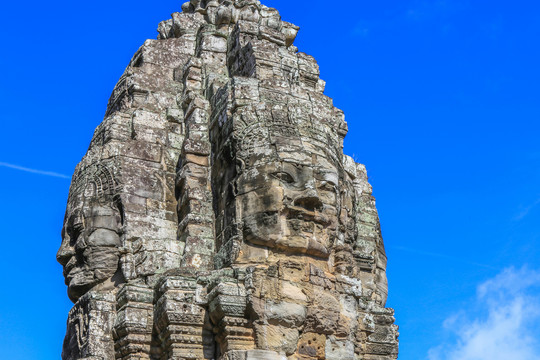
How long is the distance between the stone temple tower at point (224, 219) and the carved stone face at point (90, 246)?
24 millimetres

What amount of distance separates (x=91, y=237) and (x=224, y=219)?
2426 mm

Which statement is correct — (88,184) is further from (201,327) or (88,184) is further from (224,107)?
(201,327)

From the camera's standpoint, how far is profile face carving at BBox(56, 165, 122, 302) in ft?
47.1

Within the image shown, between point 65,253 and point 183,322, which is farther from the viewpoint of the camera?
point 65,253

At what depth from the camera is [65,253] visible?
14.8 m

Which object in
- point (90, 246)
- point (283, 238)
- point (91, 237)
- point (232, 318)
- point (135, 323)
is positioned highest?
point (91, 237)

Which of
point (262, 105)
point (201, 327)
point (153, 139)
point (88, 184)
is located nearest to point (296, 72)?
point (262, 105)

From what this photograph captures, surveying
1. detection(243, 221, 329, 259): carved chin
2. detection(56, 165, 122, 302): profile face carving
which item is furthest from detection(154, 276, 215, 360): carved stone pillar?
detection(56, 165, 122, 302): profile face carving

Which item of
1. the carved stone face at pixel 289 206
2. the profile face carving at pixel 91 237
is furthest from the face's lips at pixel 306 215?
the profile face carving at pixel 91 237

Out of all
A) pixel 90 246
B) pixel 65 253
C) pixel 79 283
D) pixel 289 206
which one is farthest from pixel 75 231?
pixel 289 206

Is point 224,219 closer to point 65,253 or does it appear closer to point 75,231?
point 75,231

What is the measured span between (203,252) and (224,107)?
2.49 metres

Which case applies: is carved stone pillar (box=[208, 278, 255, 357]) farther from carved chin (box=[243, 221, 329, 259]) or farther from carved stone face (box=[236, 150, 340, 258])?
carved stone face (box=[236, 150, 340, 258])

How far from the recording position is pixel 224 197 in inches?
547
